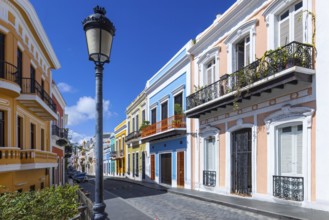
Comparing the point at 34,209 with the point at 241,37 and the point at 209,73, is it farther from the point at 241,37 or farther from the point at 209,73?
the point at 209,73

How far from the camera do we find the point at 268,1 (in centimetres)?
1098

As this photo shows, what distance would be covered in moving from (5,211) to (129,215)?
5.38 meters

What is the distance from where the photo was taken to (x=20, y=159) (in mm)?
11828

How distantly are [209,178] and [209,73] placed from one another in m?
5.33

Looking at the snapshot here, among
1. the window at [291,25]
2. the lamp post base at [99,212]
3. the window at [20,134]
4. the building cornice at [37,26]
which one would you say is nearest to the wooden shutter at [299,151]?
the window at [291,25]

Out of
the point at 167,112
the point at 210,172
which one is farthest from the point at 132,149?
the point at 210,172

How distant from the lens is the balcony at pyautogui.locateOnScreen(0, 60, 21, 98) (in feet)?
33.6

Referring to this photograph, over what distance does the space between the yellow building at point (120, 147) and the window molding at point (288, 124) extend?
2803cm

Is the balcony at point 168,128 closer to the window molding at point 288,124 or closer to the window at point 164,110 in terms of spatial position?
the window at point 164,110

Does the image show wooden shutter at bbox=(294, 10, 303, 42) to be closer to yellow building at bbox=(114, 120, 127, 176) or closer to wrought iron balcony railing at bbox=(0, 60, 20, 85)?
wrought iron balcony railing at bbox=(0, 60, 20, 85)

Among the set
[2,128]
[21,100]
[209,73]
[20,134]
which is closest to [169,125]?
[209,73]

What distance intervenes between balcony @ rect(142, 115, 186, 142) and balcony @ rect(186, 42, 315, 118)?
4070 millimetres
